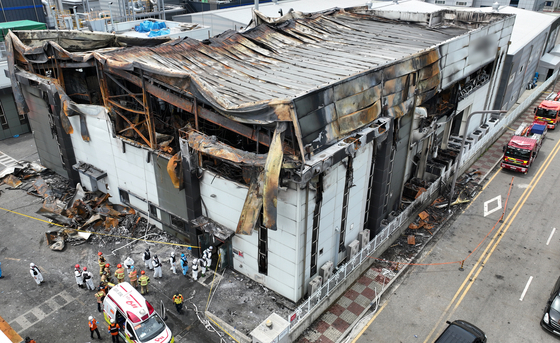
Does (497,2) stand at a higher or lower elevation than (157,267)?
higher

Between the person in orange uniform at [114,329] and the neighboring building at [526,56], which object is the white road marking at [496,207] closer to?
the neighboring building at [526,56]

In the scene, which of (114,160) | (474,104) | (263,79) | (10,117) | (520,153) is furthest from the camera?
(10,117)

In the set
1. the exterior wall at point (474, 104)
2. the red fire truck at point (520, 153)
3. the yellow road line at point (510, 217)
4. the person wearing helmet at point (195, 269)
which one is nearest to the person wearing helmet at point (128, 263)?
the person wearing helmet at point (195, 269)

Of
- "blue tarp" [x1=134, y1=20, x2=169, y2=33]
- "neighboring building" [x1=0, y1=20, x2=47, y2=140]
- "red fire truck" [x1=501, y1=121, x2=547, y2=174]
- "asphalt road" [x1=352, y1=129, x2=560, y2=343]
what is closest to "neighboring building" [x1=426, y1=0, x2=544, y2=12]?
"red fire truck" [x1=501, y1=121, x2=547, y2=174]

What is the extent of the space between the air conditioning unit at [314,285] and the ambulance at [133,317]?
6999 mm

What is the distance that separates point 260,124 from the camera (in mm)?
17547

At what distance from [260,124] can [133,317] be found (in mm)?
10411

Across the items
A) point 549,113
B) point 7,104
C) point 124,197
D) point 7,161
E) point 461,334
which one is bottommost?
point 7,161

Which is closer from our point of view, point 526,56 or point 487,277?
point 487,277

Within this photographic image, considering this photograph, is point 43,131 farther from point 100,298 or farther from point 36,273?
point 100,298

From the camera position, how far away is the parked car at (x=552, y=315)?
19.7 metres

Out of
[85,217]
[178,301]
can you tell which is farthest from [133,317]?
[85,217]

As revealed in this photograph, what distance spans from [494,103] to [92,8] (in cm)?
5850

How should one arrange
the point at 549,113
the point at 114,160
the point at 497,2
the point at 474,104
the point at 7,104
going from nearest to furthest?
1. the point at 114,160
2. the point at 474,104
3. the point at 7,104
4. the point at 549,113
5. the point at 497,2
